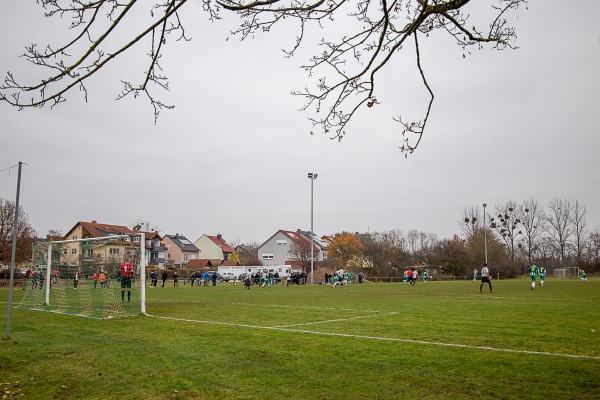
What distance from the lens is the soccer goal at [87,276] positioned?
19.5m

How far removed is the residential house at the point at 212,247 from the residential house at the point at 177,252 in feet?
18.3

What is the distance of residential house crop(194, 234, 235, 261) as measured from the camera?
11725 cm

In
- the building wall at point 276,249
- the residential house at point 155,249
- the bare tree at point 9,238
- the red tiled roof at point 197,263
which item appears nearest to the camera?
the bare tree at point 9,238

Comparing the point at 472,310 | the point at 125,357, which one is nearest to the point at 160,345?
the point at 125,357

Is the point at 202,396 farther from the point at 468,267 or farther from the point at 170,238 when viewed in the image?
the point at 170,238

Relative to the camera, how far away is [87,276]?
21.1 m

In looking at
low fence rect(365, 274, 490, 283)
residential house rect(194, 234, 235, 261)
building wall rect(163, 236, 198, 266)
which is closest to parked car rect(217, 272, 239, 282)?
low fence rect(365, 274, 490, 283)

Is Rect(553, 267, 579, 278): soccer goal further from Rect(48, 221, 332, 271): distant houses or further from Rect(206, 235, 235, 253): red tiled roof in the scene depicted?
Rect(206, 235, 235, 253): red tiled roof

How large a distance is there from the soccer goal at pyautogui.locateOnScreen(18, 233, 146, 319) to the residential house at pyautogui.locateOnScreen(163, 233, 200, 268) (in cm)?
8644

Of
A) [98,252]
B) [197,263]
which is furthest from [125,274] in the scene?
[197,263]

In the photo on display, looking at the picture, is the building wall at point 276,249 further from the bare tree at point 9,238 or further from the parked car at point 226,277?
the bare tree at point 9,238

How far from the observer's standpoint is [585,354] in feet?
28.7

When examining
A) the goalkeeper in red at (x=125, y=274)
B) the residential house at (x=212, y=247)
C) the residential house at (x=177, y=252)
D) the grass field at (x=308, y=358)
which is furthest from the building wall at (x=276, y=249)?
the grass field at (x=308, y=358)

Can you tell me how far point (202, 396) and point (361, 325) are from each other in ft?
25.0
